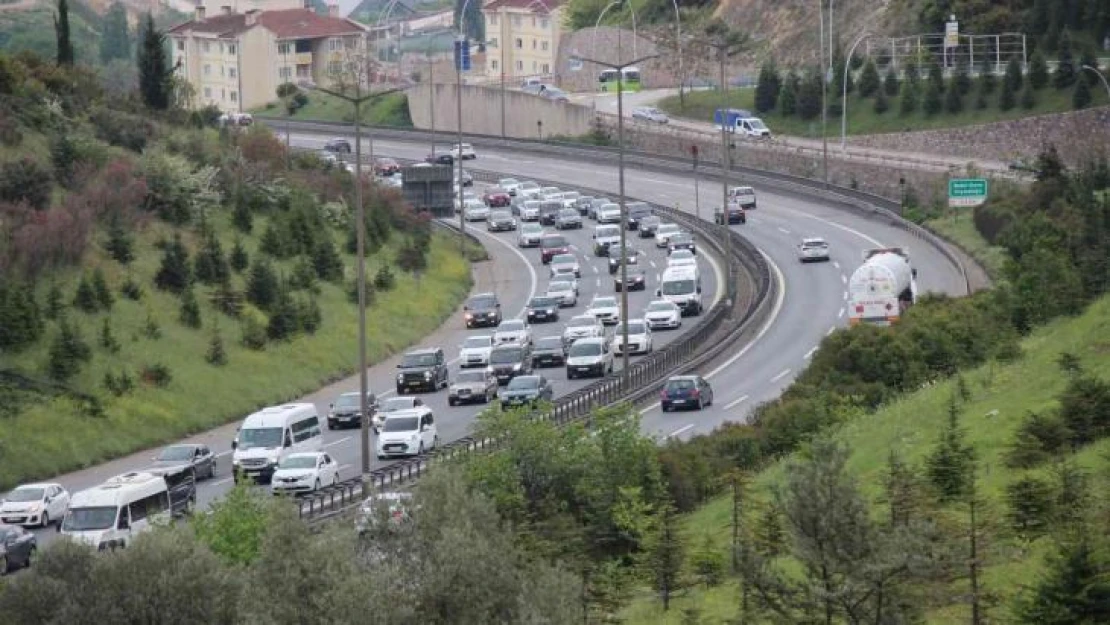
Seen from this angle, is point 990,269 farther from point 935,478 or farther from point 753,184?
point 935,478

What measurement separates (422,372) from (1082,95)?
5537cm

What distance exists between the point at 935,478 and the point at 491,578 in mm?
7816

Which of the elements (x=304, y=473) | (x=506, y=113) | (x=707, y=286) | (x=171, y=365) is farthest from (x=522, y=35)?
(x=304, y=473)

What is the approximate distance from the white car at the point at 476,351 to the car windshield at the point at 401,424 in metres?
14.8

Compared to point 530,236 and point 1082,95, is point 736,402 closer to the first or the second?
point 530,236

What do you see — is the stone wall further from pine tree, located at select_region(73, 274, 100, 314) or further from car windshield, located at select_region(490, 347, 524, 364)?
pine tree, located at select_region(73, 274, 100, 314)

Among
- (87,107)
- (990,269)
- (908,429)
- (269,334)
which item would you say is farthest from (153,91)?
(908,429)

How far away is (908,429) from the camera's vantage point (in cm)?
4284

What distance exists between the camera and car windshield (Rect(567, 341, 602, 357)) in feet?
228

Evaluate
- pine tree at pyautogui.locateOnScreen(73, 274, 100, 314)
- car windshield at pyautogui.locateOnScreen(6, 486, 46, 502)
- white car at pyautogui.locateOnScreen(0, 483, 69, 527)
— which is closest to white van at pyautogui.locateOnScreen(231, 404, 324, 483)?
white car at pyautogui.locateOnScreen(0, 483, 69, 527)

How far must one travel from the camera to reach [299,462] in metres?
51.0

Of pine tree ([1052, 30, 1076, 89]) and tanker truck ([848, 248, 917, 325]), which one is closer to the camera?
tanker truck ([848, 248, 917, 325])

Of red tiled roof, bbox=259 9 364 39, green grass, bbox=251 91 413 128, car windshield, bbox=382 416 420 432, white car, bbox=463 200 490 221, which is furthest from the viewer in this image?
red tiled roof, bbox=259 9 364 39

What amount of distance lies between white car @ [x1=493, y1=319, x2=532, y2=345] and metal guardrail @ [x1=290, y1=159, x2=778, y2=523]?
558cm
